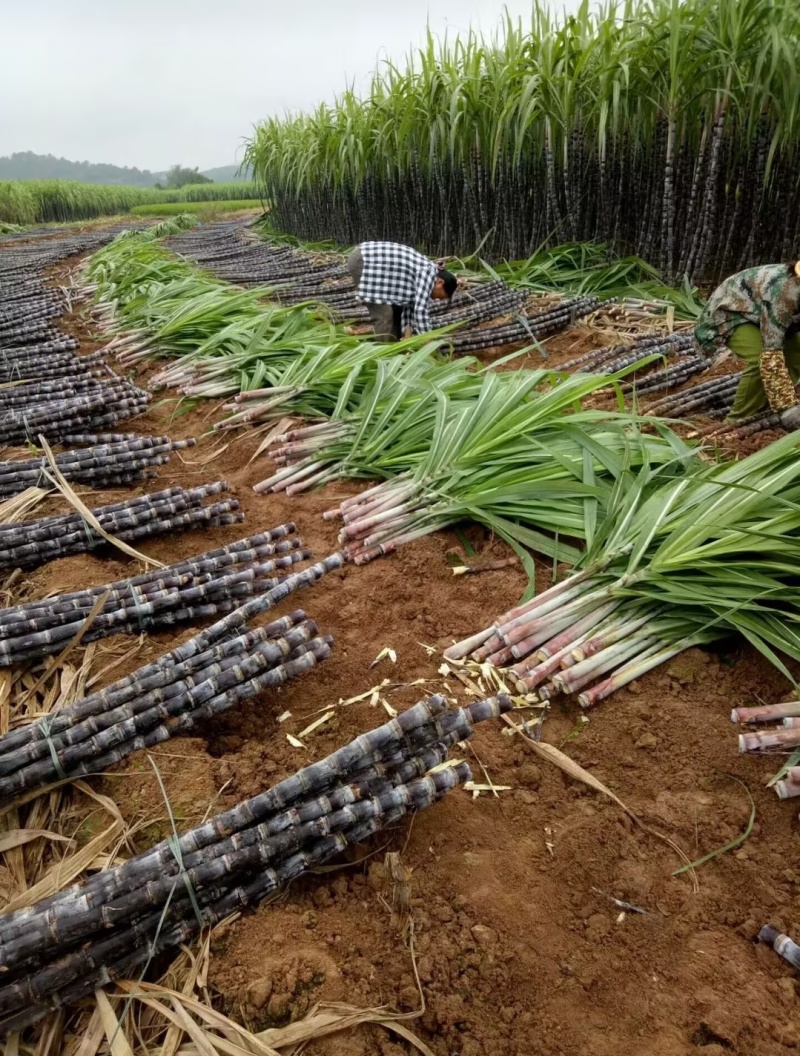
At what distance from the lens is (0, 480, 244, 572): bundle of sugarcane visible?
2.41 metres

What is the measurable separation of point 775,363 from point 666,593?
6.87 feet

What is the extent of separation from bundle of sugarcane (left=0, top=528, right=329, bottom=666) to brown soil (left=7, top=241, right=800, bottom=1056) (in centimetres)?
12

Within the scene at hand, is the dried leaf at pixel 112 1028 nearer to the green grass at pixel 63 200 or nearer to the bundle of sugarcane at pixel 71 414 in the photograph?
the bundle of sugarcane at pixel 71 414

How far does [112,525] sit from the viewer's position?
8.41 ft

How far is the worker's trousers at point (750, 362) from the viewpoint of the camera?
3.67 metres

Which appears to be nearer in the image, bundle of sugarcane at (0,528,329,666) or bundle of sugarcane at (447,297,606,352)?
bundle of sugarcane at (0,528,329,666)

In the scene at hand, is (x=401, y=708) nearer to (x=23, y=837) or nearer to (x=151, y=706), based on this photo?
(x=151, y=706)

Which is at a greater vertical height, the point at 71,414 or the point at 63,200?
the point at 63,200

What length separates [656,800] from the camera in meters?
1.58

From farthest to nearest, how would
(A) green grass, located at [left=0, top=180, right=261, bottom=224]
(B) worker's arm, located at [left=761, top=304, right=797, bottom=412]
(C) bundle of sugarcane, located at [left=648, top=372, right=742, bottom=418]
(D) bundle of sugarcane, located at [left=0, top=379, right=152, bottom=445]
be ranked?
(A) green grass, located at [left=0, top=180, right=261, bottom=224]
(C) bundle of sugarcane, located at [left=648, top=372, right=742, bottom=418]
(D) bundle of sugarcane, located at [left=0, top=379, right=152, bottom=445]
(B) worker's arm, located at [left=761, top=304, right=797, bottom=412]

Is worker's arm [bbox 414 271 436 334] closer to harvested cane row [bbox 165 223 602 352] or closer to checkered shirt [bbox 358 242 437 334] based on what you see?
checkered shirt [bbox 358 242 437 334]

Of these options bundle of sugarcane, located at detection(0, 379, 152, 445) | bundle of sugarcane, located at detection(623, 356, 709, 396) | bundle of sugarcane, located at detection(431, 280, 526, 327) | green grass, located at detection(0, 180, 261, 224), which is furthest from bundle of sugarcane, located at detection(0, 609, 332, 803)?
green grass, located at detection(0, 180, 261, 224)

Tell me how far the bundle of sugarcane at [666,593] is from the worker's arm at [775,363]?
4.92 feet

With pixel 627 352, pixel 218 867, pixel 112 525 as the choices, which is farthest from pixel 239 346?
pixel 218 867
